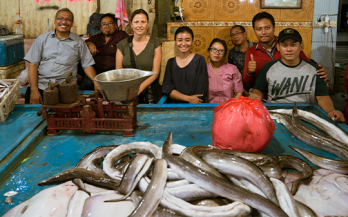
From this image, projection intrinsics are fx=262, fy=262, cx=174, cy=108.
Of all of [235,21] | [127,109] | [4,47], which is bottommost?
[127,109]

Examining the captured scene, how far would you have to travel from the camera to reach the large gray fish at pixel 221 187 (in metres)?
1.44

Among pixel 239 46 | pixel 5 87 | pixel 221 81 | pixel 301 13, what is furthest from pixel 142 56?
pixel 301 13

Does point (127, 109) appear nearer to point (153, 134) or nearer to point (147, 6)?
point (153, 134)

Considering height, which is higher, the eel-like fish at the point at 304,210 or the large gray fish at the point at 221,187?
the large gray fish at the point at 221,187

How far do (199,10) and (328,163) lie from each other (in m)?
4.51

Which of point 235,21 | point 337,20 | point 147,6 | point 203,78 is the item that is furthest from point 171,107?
point 337,20

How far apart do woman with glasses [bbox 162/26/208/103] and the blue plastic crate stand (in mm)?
3743

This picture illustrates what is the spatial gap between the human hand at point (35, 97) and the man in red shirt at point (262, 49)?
320cm

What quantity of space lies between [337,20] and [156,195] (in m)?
6.18

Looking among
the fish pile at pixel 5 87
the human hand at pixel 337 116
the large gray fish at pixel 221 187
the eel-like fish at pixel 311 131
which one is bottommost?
the large gray fish at pixel 221 187

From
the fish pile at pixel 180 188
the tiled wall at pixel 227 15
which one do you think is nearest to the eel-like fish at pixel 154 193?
the fish pile at pixel 180 188

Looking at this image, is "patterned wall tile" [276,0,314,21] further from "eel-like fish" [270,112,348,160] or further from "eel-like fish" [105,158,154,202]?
"eel-like fish" [105,158,154,202]

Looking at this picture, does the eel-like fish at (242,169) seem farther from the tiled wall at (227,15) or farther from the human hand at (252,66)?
the tiled wall at (227,15)

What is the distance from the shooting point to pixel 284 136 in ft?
8.18
